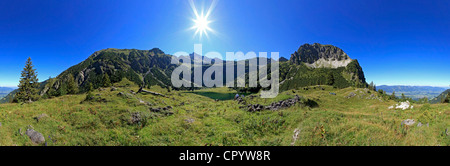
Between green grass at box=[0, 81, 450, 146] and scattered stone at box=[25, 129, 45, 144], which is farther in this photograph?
scattered stone at box=[25, 129, 45, 144]

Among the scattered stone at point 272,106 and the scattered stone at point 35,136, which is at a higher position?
the scattered stone at point 272,106

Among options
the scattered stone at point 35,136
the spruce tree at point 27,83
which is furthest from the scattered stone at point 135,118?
the spruce tree at point 27,83

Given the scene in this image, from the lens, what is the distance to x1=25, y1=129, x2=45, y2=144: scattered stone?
12031 mm

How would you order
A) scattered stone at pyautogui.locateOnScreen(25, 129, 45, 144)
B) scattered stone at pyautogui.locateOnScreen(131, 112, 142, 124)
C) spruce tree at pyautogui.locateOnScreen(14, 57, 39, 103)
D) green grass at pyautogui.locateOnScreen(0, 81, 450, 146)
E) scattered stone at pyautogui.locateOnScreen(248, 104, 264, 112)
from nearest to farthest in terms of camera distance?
green grass at pyautogui.locateOnScreen(0, 81, 450, 146) → scattered stone at pyautogui.locateOnScreen(25, 129, 45, 144) → scattered stone at pyautogui.locateOnScreen(131, 112, 142, 124) → scattered stone at pyautogui.locateOnScreen(248, 104, 264, 112) → spruce tree at pyautogui.locateOnScreen(14, 57, 39, 103)

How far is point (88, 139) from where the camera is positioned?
13.6 meters

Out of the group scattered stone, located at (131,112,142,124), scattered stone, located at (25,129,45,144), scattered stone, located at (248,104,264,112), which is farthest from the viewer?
scattered stone, located at (248,104,264,112)

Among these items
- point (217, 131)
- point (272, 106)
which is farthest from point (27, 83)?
point (272, 106)

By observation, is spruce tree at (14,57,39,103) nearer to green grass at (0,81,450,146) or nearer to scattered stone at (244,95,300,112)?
green grass at (0,81,450,146)

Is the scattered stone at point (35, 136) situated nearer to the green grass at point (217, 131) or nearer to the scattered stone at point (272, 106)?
the green grass at point (217, 131)

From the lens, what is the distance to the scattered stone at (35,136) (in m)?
12.0

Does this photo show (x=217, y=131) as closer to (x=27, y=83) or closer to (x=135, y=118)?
(x=135, y=118)

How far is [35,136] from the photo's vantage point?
1226 cm

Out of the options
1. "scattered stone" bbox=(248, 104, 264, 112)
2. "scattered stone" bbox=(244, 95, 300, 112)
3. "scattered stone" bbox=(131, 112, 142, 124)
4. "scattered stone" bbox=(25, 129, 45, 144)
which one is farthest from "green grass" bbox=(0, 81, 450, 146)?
"scattered stone" bbox=(244, 95, 300, 112)
